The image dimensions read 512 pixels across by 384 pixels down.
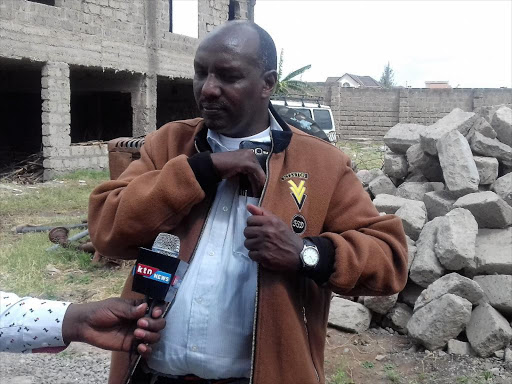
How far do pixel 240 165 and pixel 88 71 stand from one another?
484 inches

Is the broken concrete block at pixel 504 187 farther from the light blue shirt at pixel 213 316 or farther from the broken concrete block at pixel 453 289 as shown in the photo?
the light blue shirt at pixel 213 316

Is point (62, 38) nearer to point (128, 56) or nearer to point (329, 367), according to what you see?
point (128, 56)

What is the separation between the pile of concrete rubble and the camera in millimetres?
4090

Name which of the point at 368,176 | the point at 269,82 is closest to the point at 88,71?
the point at 368,176

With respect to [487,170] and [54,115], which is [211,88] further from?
[54,115]

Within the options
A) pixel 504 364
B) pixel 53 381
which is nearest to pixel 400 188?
pixel 504 364

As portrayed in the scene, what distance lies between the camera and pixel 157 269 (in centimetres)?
145

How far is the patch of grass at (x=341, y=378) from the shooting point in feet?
11.9

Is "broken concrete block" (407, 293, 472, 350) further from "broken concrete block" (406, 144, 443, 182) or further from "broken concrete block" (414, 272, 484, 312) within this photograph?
"broken concrete block" (406, 144, 443, 182)

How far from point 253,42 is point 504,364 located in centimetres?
332

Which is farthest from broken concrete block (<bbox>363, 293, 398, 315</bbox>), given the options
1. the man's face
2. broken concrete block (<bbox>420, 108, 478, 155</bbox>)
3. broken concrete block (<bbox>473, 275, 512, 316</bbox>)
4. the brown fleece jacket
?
the man's face

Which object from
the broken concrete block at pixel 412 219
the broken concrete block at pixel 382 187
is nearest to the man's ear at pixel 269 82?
the broken concrete block at pixel 412 219

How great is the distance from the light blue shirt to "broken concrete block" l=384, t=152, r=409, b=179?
4.90m

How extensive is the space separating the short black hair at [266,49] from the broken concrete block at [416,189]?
429cm
